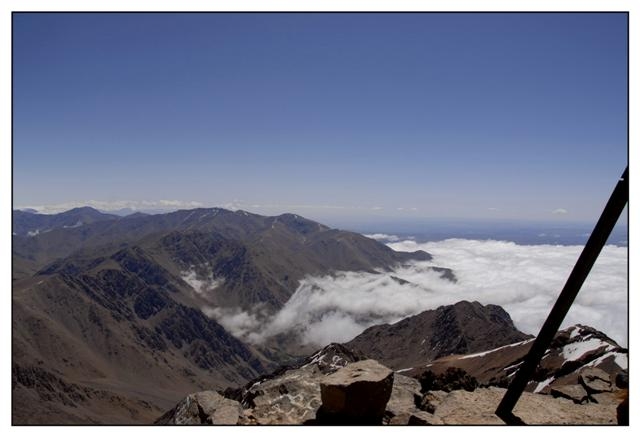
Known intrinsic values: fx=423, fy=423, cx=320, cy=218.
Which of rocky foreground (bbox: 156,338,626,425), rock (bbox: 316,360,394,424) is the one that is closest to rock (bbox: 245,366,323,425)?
rocky foreground (bbox: 156,338,626,425)

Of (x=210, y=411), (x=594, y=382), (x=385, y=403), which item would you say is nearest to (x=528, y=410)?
(x=594, y=382)

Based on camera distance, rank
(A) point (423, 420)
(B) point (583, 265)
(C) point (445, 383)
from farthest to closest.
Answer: (C) point (445, 383)
(A) point (423, 420)
(B) point (583, 265)

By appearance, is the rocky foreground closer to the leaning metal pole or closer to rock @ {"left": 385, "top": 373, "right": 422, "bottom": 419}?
rock @ {"left": 385, "top": 373, "right": 422, "bottom": 419}

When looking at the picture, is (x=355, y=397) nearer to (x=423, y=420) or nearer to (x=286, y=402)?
(x=423, y=420)

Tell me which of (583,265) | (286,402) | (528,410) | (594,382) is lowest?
(286,402)
